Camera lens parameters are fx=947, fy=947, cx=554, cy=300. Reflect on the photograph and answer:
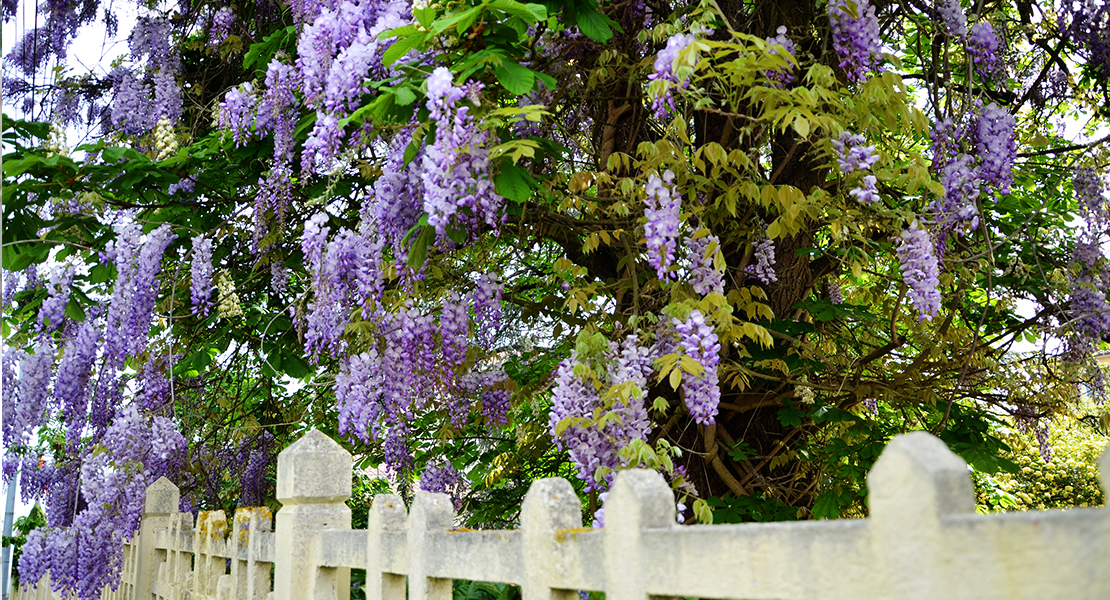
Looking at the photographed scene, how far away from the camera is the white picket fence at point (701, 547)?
115cm

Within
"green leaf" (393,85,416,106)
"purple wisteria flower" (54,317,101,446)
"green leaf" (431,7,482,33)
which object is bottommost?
"purple wisteria flower" (54,317,101,446)

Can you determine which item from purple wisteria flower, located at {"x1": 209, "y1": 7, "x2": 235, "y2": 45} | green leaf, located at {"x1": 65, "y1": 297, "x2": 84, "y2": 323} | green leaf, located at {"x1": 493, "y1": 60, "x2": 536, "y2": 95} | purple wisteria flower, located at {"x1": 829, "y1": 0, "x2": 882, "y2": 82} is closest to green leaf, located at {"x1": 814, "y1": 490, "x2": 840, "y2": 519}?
purple wisteria flower, located at {"x1": 829, "y1": 0, "x2": 882, "y2": 82}

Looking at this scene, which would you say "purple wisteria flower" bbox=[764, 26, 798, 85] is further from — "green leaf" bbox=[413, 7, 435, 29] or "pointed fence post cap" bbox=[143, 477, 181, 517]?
"pointed fence post cap" bbox=[143, 477, 181, 517]

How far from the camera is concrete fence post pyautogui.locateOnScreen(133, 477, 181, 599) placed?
202 inches

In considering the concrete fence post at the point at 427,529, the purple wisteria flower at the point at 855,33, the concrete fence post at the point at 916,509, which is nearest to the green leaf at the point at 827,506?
the purple wisteria flower at the point at 855,33

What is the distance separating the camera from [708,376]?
3.16 meters

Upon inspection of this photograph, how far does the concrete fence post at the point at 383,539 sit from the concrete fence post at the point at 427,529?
227 mm

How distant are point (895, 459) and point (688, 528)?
435 millimetres

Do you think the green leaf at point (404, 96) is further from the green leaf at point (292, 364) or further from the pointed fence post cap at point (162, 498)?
the pointed fence post cap at point (162, 498)

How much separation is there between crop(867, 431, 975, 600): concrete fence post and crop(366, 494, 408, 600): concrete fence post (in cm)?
162

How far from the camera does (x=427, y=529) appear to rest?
7.83 ft

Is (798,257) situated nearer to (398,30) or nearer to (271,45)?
(398,30)

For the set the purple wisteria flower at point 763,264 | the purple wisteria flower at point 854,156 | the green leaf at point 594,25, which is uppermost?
the green leaf at point 594,25

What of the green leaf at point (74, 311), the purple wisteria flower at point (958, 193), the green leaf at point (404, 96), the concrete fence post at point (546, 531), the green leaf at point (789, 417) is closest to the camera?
the concrete fence post at point (546, 531)
